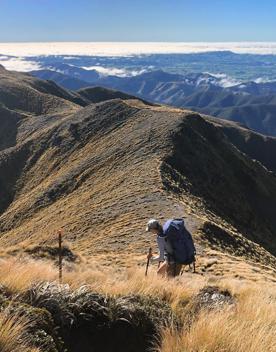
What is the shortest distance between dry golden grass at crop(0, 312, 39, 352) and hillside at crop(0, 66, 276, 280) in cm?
1647

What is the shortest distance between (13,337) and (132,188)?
36.4 metres

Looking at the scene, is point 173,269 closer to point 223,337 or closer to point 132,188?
point 223,337

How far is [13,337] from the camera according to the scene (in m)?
5.14

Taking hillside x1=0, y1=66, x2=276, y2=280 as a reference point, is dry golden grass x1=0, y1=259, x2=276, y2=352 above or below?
above

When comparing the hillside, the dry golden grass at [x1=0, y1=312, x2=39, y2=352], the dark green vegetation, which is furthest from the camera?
the hillside

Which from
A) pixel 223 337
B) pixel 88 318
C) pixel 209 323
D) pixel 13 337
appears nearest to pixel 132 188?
pixel 88 318

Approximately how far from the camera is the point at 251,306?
328 inches

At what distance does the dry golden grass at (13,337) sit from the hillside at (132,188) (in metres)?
16.5

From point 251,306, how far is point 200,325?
228 cm

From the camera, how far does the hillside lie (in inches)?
1217

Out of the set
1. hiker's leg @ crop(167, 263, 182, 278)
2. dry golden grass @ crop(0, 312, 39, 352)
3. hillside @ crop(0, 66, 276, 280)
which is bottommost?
hillside @ crop(0, 66, 276, 280)

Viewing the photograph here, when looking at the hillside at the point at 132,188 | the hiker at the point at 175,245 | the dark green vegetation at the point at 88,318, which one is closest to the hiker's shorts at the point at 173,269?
the hiker at the point at 175,245

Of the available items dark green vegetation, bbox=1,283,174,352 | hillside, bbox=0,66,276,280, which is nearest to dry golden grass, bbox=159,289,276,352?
dark green vegetation, bbox=1,283,174,352

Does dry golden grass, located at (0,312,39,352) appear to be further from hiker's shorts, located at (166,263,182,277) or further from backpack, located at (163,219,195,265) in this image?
hiker's shorts, located at (166,263,182,277)
